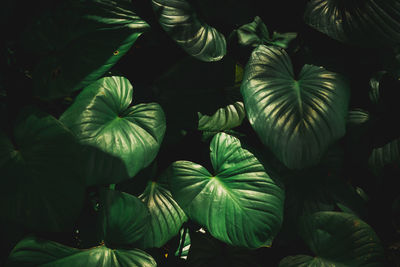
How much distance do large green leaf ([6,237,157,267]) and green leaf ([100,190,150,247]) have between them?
0.13ft

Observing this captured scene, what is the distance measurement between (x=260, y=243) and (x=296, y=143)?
1.08 ft

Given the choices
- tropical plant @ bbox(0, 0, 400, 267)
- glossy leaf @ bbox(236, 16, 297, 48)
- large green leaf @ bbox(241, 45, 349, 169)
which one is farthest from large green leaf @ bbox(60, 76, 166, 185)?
glossy leaf @ bbox(236, 16, 297, 48)

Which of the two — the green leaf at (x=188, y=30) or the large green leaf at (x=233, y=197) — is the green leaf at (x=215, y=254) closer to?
the large green leaf at (x=233, y=197)

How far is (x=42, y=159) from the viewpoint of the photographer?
0.83 meters

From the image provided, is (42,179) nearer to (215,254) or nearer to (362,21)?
(215,254)

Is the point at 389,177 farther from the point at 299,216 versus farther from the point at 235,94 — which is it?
the point at 235,94

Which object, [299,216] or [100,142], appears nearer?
[100,142]

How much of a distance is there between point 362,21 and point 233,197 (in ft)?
2.57

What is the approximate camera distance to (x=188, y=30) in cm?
106

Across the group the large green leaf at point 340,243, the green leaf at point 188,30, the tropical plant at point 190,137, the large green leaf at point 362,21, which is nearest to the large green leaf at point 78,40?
the tropical plant at point 190,137

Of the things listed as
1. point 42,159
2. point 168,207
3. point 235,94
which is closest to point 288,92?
point 235,94

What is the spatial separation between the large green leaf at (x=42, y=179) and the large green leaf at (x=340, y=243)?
70 cm

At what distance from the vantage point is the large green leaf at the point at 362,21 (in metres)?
1.07

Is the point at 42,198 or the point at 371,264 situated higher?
Result: the point at 42,198
